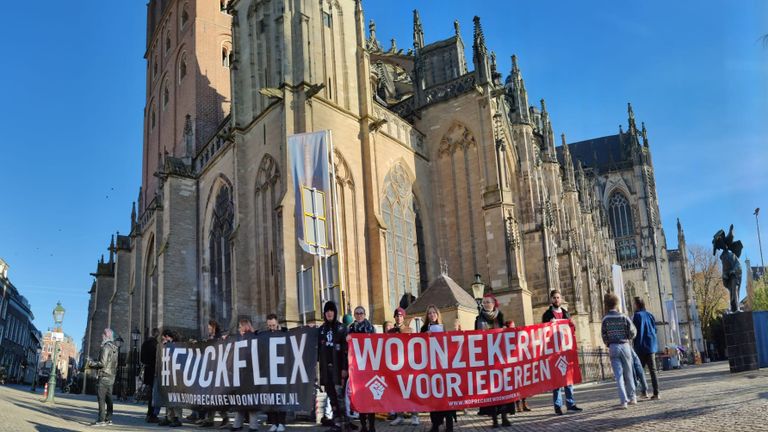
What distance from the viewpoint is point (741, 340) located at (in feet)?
51.5

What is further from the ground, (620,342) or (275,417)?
(620,342)

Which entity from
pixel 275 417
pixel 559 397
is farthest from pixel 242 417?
pixel 559 397

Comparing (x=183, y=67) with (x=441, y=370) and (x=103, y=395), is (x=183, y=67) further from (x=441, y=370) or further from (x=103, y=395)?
(x=441, y=370)

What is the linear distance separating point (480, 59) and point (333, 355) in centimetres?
2147

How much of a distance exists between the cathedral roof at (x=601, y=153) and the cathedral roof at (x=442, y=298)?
5656cm

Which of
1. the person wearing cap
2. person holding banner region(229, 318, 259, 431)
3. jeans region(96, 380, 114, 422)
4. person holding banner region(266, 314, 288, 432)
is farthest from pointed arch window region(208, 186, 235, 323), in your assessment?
the person wearing cap

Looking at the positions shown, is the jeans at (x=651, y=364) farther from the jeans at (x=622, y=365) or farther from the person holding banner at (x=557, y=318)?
the person holding banner at (x=557, y=318)

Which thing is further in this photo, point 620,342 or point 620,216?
point 620,216

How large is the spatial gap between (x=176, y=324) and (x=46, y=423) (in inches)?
610

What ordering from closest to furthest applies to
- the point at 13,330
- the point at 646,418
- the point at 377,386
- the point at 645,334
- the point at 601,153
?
1. the point at 646,418
2. the point at 377,386
3. the point at 645,334
4. the point at 13,330
5. the point at 601,153

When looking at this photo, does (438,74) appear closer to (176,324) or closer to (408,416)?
(176,324)

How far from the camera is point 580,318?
33.1 metres

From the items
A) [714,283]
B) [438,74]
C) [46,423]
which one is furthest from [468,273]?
[714,283]

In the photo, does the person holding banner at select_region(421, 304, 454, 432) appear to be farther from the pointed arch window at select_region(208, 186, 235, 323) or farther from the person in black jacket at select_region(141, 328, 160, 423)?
the pointed arch window at select_region(208, 186, 235, 323)
